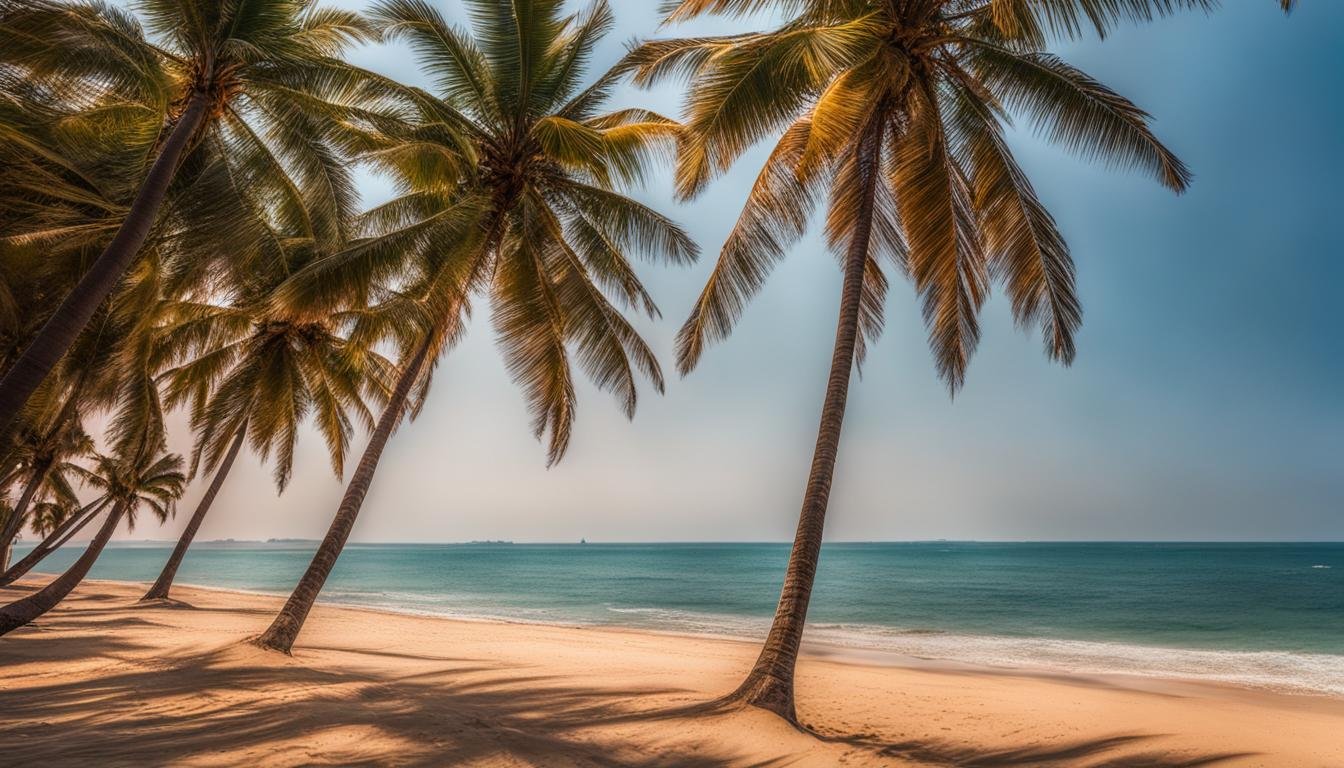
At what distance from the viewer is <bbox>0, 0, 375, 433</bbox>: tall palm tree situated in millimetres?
6816

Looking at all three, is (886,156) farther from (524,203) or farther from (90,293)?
(90,293)

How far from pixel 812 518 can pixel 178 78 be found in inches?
384

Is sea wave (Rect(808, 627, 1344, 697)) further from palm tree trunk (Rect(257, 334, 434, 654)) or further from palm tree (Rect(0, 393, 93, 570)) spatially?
palm tree (Rect(0, 393, 93, 570))

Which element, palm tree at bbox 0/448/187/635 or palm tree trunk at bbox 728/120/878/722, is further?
palm tree at bbox 0/448/187/635

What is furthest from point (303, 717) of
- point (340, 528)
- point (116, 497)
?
point (116, 497)

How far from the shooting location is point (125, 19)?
828 centimetres

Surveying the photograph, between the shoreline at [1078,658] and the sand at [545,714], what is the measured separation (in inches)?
78.4

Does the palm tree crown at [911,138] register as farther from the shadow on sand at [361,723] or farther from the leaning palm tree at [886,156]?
the shadow on sand at [361,723]

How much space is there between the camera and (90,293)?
6941mm

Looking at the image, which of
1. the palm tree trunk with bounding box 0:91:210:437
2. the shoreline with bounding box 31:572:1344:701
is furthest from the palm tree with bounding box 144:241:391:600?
the shoreline with bounding box 31:572:1344:701

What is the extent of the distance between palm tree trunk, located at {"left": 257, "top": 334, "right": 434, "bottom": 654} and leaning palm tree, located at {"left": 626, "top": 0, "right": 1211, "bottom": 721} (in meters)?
4.49

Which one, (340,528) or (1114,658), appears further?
(1114,658)

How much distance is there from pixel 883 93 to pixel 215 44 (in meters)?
7.92

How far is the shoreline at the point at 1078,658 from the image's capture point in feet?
51.0
